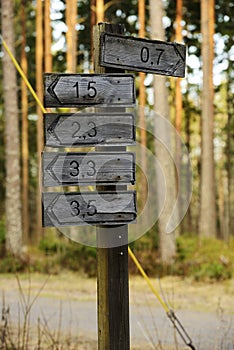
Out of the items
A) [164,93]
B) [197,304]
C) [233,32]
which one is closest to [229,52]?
[233,32]

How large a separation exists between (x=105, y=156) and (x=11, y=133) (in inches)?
434

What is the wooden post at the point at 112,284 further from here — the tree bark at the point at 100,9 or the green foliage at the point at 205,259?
the tree bark at the point at 100,9

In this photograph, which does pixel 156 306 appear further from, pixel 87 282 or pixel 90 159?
pixel 90 159

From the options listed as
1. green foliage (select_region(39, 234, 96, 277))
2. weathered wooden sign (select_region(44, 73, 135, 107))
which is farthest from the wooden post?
green foliage (select_region(39, 234, 96, 277))

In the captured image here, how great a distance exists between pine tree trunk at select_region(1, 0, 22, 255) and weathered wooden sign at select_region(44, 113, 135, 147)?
1067 centimetres

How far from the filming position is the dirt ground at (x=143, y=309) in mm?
6969

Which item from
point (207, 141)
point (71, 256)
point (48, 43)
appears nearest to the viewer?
point (71, 256)

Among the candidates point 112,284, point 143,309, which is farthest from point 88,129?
point 143,309

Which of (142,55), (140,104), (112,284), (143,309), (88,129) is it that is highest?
(140,104)

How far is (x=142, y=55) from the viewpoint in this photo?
3.86m

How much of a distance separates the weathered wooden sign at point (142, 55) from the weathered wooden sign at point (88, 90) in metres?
0.09

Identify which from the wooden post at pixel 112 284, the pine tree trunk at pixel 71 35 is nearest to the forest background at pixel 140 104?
the pine tree trunk at pixel 71 35

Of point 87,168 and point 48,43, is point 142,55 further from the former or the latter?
point 48,43

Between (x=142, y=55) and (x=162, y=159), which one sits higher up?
(x=142, y=55)
